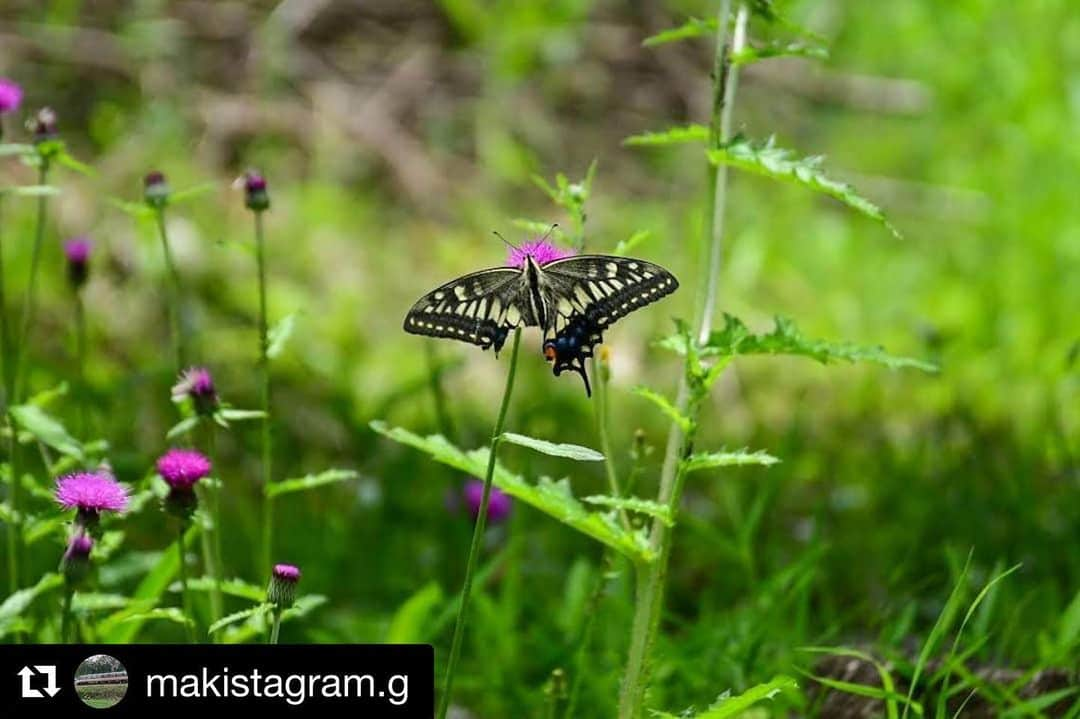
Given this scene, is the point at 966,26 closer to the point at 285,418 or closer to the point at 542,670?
the point at 285,418

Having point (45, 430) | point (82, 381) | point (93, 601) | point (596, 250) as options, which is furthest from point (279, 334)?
point (596, 250)

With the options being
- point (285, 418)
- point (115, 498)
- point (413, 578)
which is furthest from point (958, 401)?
point (115, 498)

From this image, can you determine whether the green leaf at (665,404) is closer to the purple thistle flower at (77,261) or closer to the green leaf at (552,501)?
the green leaf at (552,501)

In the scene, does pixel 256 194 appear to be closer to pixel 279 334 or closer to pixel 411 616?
pixel 279 334

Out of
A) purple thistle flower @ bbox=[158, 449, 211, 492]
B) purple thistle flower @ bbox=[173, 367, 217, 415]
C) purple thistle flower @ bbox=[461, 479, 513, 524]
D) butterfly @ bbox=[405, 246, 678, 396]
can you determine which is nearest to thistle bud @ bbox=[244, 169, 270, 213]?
purple thistle flower @ bbox=[173, 367, 217, 415]

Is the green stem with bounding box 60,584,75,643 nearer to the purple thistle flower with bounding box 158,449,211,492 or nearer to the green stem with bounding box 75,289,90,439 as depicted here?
the purple thistle flower with bounding box 158,449,211,492
